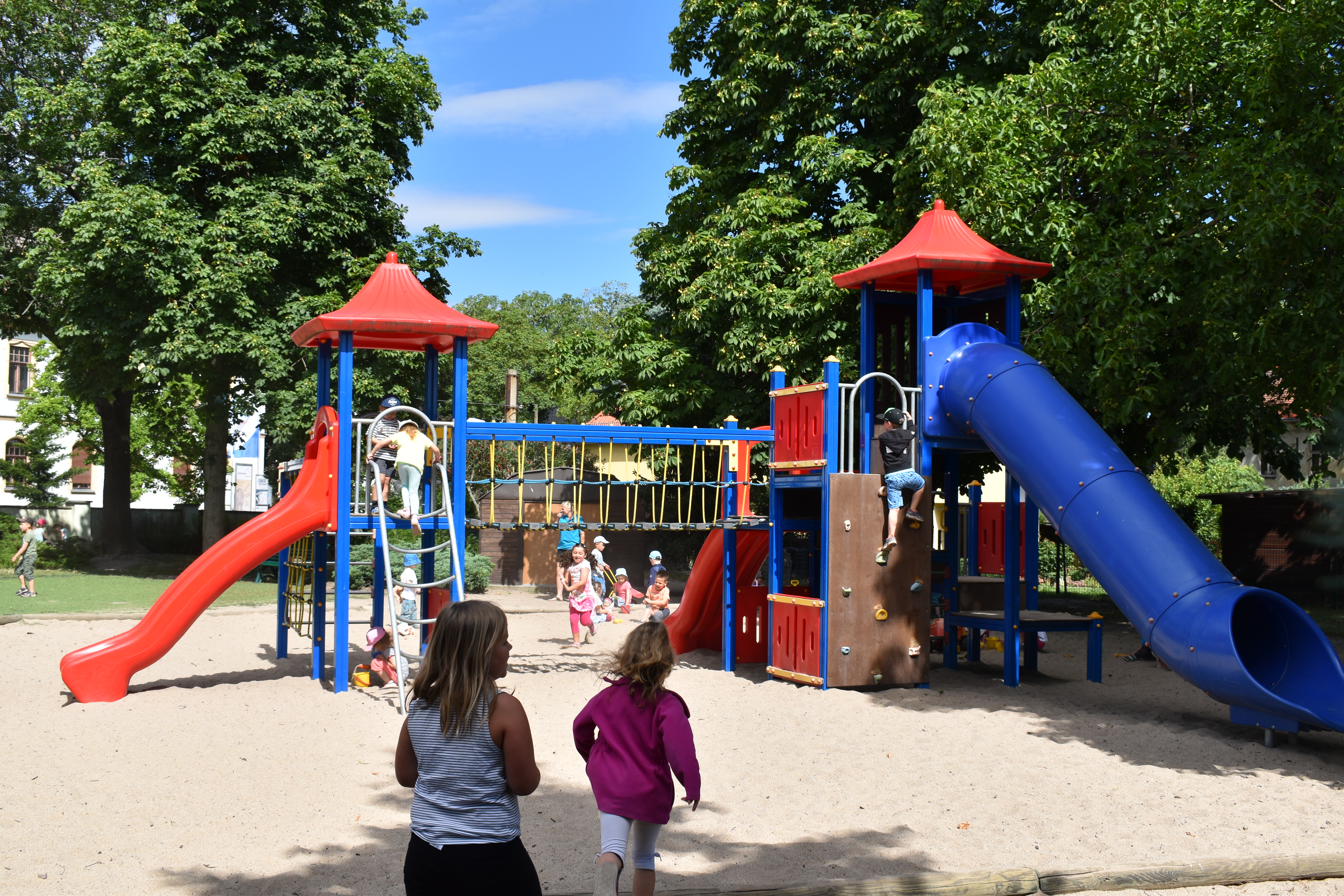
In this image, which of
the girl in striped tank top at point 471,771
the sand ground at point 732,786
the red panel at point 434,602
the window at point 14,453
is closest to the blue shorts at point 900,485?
the sand ground at point 732,786

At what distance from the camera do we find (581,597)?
15.6m

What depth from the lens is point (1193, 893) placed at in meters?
5.18

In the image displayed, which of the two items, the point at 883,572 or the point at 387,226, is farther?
the point at 387,226

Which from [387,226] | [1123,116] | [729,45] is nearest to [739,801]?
[1123,116]

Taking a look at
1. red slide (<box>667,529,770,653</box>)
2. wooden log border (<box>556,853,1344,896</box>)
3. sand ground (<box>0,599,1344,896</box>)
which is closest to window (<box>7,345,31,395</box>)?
sand ground (<box>0,599,1344,896</box>)

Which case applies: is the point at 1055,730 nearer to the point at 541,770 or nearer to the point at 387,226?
the point at 541,770

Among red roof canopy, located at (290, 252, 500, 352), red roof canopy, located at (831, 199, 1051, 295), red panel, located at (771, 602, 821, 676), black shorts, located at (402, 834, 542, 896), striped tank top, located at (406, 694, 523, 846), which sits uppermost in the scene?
red roof canopy, located at (831, 199, 1051, 295)

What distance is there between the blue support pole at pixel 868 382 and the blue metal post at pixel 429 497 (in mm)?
4344

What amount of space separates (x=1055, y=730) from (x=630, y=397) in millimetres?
12362

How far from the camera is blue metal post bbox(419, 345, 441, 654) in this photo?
12016 millimetres

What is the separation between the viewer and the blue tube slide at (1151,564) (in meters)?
8.33

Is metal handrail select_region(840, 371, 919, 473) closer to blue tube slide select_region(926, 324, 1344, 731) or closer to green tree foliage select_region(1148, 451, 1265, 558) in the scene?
blue tube slide select_region(926, 324, 1344, 731)

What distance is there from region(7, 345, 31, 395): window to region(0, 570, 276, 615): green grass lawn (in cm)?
2871

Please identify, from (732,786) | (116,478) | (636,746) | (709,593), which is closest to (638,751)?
(636,746)
